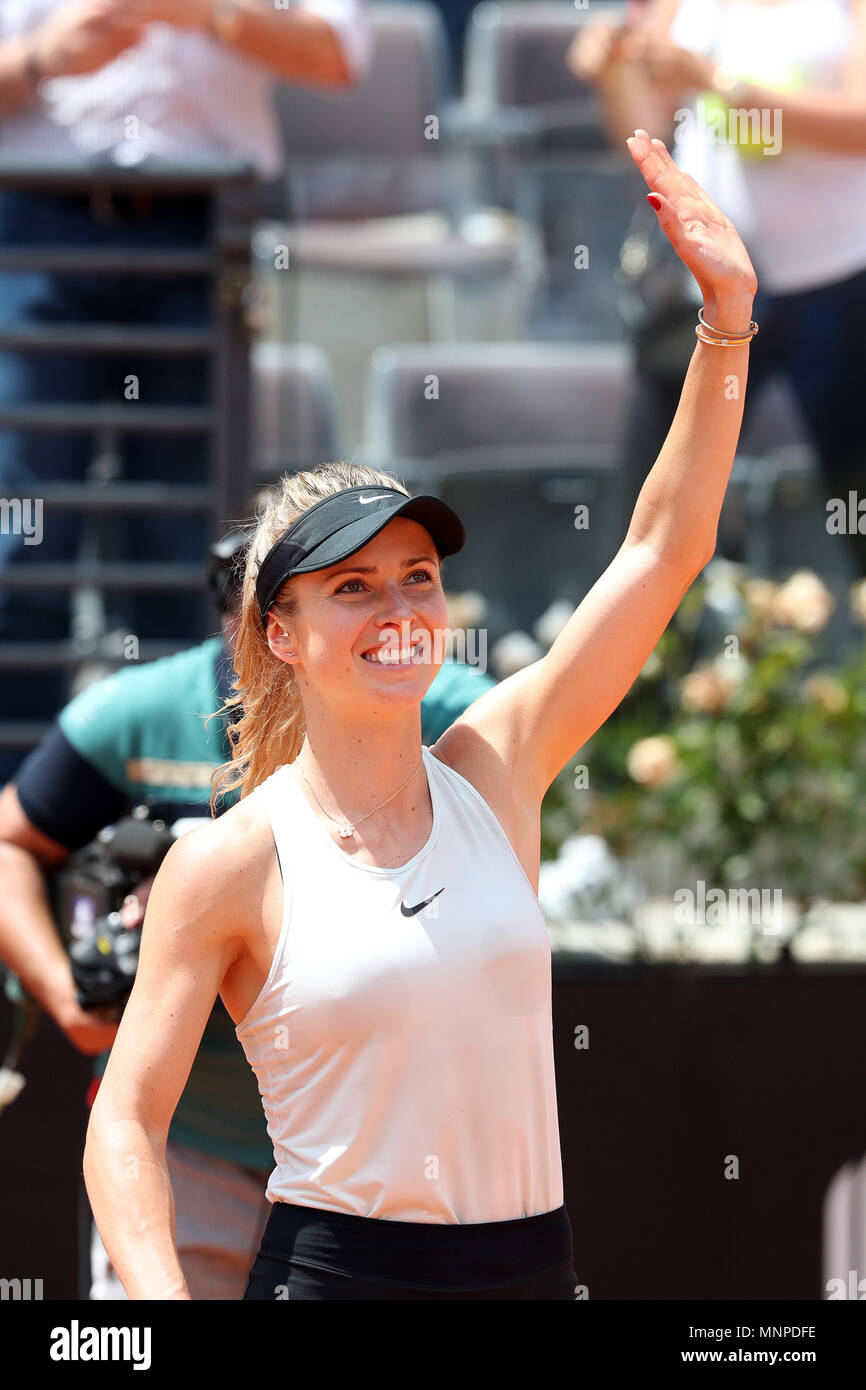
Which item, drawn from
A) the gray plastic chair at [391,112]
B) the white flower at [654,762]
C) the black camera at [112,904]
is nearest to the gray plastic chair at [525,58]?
the gray plastic chair at [391,112]

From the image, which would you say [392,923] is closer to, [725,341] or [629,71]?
[725,341]

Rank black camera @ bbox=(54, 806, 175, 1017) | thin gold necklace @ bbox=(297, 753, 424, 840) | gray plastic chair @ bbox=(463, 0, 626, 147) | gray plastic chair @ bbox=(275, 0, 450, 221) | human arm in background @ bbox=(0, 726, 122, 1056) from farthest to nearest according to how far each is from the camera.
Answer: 1. gray plastic chair @ bbox=(463, 0, 626, 147)
2. gray plastic chair @ bbox=(275, 0, 450, 221)
3. human arm in background @ bbox=(0, 726, 122, 1056)
4. black camera @ bbox=(54, 806, 175, 1017)
5. thin gold necklace @ bbox=(297, 753, 424, 840)

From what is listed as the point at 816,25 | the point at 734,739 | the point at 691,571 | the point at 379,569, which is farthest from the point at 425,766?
the point at 816,25

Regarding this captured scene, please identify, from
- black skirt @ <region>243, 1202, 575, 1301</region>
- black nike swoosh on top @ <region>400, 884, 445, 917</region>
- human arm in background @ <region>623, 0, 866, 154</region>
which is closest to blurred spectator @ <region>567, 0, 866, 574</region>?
human arm in background @ <region>623, 0, 866, 154</region>

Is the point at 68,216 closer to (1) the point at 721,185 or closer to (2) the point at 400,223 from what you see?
(2) the point at 400,223

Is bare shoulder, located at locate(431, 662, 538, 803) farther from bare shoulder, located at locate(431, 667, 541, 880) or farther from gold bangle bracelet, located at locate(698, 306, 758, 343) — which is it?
gold bangle bracelet, located at locate(698, 306, 758, 343)

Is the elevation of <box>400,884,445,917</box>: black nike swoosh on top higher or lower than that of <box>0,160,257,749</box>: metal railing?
lower

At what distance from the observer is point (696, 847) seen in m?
3.63

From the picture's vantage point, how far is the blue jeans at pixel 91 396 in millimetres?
3896

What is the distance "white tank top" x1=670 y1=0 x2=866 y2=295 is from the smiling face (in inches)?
91.9

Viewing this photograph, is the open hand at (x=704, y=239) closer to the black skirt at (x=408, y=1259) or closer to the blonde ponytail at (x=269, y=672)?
the blonde ponytail at (x=269, y=672)

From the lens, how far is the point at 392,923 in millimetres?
1593

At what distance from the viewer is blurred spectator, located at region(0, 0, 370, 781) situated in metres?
3.87

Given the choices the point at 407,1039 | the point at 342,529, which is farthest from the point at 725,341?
the point at 407,1039
